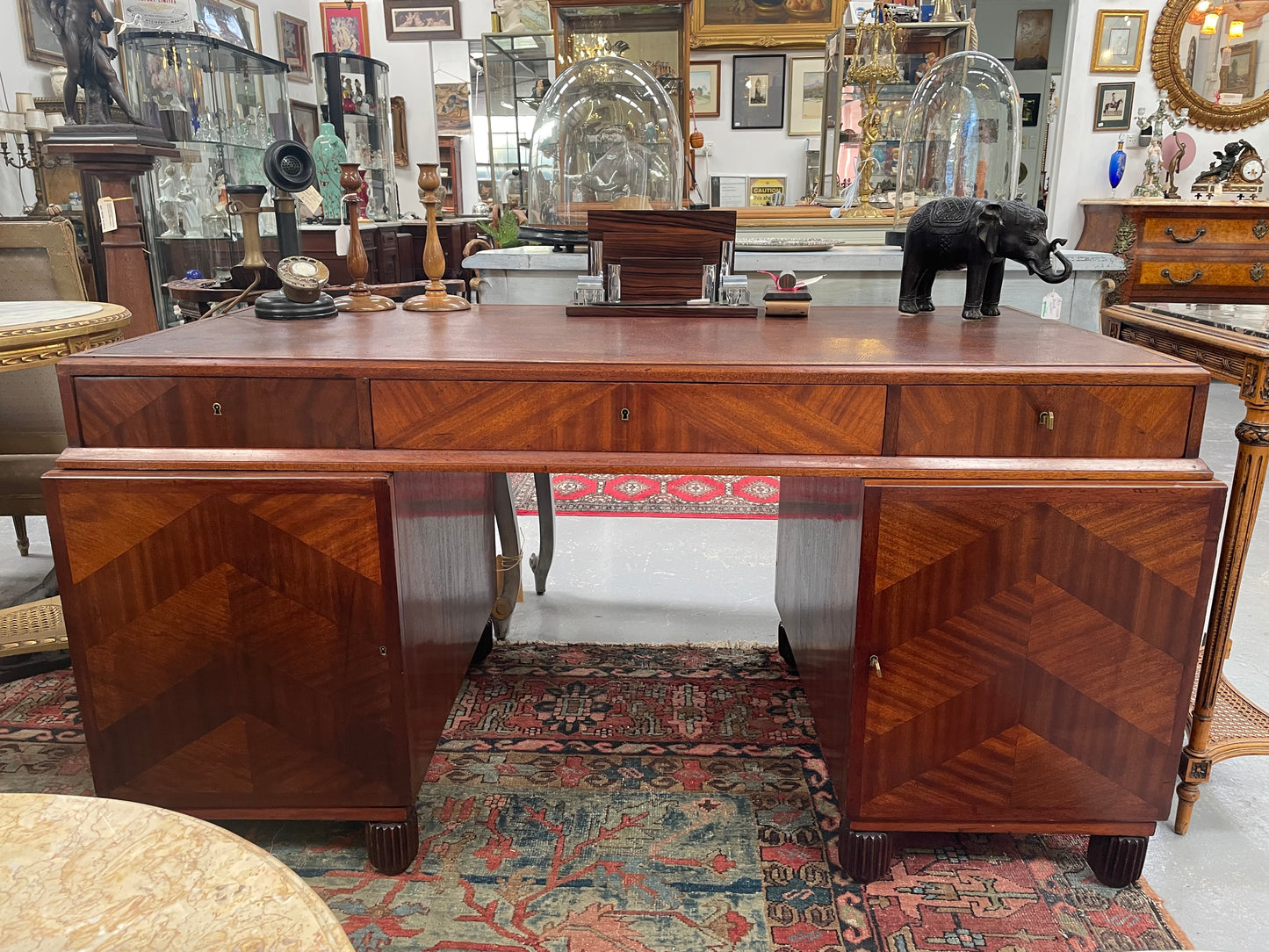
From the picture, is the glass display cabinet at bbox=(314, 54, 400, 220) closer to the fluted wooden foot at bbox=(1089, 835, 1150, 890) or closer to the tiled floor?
the tiled floor

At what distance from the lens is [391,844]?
5.35ft

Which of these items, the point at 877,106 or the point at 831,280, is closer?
the point at 831,280

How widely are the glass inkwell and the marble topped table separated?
2627 mm

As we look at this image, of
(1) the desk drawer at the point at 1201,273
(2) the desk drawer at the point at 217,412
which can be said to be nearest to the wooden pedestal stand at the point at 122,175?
(2) the desk drawer at the point at 217,412

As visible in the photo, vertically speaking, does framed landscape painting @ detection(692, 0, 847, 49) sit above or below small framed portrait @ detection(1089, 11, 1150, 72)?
above

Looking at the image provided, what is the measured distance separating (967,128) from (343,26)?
7557 mm

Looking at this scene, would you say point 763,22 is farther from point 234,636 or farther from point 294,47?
point 234,636

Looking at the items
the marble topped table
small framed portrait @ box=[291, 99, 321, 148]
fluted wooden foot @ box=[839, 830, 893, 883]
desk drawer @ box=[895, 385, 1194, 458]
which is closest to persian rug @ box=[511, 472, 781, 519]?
the marble topped table

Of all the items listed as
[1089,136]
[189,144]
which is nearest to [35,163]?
[189,144]

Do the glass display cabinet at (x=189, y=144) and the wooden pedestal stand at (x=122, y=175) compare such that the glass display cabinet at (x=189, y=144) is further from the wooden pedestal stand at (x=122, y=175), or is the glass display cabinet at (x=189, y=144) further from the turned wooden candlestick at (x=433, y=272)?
the turned wooden candlestick at (x=433, y=272)

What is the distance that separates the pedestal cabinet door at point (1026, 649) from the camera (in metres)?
1.44

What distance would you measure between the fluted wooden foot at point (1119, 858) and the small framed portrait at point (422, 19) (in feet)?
30.2

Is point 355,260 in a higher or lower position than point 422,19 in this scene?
lower

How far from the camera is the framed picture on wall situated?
5.06 meters
